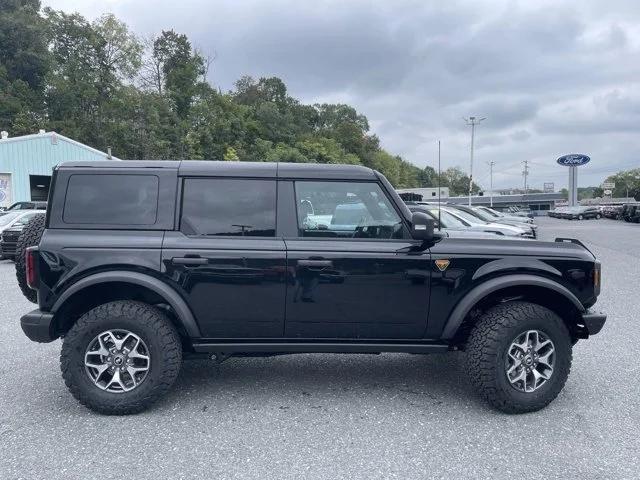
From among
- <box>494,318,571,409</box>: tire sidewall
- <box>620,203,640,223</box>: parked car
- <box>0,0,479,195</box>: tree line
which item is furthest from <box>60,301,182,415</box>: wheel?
<box>620,203,640,223</box>: parked car

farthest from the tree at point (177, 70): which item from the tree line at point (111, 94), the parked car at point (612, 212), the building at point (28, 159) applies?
the parked car at point (612, 212)

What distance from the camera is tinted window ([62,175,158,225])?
12.4ft

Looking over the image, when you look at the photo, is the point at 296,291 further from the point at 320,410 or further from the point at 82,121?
the point at 82,121

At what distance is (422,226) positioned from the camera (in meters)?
3.67

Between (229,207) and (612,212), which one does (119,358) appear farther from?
(612,212)

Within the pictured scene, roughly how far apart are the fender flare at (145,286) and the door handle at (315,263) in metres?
0.92

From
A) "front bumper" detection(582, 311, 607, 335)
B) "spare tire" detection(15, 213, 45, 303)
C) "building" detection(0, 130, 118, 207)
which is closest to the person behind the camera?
"front bumper" detection(582, 311, 607, 335)

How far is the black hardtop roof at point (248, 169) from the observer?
3881 millimetres

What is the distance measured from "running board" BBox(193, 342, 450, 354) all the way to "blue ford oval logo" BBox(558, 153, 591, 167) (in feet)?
193

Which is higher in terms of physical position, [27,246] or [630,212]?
[630,212]

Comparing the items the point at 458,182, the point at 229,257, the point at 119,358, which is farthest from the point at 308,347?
the point at 458,182

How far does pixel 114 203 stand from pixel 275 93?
80.4 metres

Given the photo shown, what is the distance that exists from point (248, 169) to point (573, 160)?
59.7 m

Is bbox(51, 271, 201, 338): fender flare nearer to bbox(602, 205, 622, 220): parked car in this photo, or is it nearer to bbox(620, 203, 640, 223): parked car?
bbox(620, 203, 640, 223): parked car
